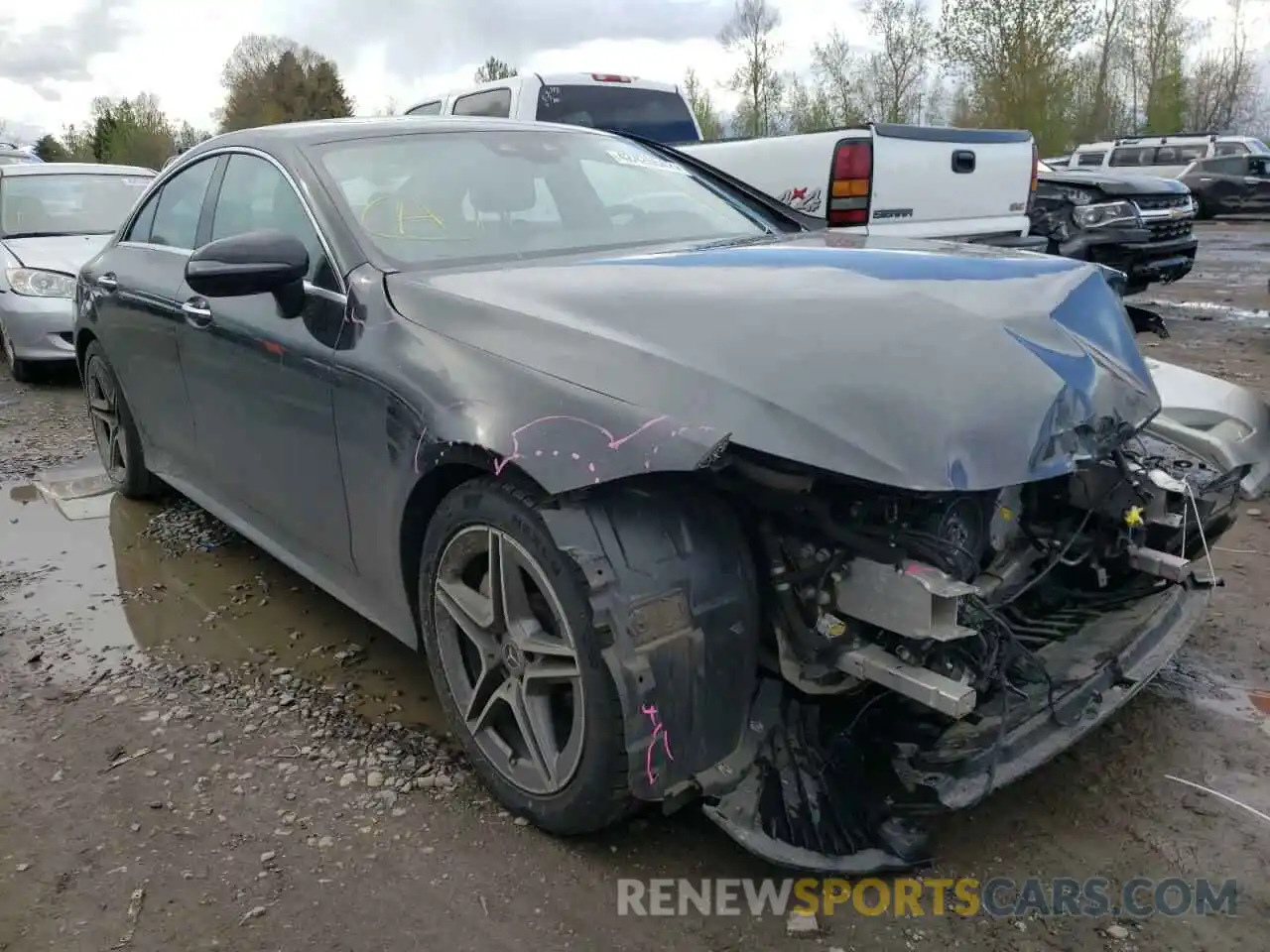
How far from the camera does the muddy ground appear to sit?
2154 millimetres

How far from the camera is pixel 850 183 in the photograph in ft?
20.8

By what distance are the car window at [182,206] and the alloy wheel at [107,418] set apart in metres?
0.85

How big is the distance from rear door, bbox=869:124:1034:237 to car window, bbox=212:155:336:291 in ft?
13.3

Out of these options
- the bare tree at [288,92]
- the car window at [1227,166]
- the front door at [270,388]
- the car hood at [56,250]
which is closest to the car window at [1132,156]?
the car window at [1227,166]

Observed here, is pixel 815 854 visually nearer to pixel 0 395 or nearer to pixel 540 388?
pixel 540 388

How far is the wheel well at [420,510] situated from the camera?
8.02 feet

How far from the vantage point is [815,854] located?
206cm

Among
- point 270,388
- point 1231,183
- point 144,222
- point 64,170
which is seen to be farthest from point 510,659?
point 1231,183

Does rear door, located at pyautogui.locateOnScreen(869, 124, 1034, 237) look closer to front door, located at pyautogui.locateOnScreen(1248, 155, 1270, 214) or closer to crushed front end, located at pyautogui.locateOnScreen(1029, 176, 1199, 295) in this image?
crushed front end, located at pyautogui.locateOnScreen(1029, 176, 1199, 295)

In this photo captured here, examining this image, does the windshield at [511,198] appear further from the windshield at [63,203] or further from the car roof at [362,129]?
the windshield at [63,203]

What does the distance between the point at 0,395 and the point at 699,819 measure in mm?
7302

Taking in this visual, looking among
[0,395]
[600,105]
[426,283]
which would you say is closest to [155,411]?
[426,283]

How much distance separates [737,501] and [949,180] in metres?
5.34

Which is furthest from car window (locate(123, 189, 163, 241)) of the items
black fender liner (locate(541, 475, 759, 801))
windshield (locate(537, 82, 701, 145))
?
windshield (locate(537, 82, 701, 145))
